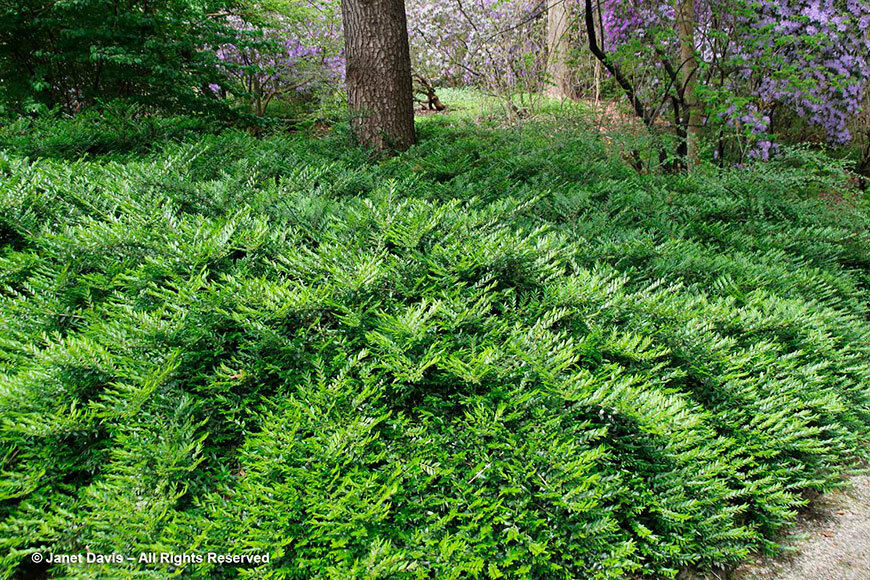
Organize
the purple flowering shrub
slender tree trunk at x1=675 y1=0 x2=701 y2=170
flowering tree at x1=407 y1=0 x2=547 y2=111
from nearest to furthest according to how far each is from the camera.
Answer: slender tree trunk at x1=675 y1=0 x2=701 y2=170 → flowering tree at x1=407 y1=0 x2=547 y2=111 → the purple flowering shrub

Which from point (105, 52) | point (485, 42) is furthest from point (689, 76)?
point (105, 52)

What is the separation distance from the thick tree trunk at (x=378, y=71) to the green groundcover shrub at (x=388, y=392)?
238cm

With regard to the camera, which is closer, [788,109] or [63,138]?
[63,138]

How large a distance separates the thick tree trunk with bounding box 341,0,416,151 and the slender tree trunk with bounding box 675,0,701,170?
2.90 metres

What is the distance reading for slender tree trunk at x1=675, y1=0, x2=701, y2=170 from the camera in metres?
5.21

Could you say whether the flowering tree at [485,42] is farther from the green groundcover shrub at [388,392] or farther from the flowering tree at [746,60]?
the green groundcover shrub at [388,392]

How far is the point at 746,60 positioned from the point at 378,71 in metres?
3.82

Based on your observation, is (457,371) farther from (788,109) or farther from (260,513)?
(788,109)

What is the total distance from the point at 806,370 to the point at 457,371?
63.1 inches

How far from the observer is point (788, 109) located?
743cm

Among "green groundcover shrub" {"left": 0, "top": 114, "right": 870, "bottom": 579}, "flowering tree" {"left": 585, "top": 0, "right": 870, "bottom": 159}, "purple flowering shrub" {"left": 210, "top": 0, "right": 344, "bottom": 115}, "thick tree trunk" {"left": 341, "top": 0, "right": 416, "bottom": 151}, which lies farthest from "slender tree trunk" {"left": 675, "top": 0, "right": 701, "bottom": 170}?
"purple flowering shrub" {"left": 210, "top": 0, "right": 344, "bottom": 115}

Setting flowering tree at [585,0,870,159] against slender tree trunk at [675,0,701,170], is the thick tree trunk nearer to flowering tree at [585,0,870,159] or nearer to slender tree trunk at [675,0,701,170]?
flowering tree at [585,0,870,159]

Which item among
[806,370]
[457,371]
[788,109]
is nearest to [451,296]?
[457,371]

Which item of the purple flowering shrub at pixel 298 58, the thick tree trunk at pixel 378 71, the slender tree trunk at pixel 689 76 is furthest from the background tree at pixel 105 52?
the slender tree trunk at pixel 689 76
